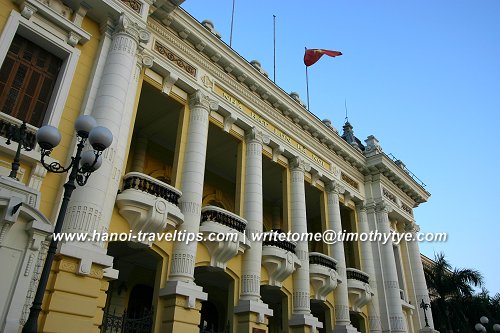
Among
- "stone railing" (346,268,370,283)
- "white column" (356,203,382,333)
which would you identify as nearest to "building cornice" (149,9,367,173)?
"white column" (356,203,382,333)

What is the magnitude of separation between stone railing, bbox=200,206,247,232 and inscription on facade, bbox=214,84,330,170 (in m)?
4.48

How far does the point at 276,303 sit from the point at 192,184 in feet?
→ 26.4

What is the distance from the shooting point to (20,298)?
7.79m

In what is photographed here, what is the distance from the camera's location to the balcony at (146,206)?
36.2ft

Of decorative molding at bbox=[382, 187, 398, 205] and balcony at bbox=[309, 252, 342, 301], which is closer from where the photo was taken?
balcony at bbox=[309, 252, 342, 301]

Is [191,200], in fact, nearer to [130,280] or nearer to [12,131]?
[130,280]

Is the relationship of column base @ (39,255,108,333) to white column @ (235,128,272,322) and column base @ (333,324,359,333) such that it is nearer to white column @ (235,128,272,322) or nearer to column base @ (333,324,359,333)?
white column @ (235,128,272,322)

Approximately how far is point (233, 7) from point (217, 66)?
13.8 ft

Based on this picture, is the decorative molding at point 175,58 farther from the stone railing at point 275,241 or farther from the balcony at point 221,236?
the stone railing at point 275,241

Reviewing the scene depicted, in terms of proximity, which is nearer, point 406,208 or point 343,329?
point 343,329

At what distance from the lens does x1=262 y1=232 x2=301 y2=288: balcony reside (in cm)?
1466

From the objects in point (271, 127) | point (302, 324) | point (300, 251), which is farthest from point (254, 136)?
point (302, 324)

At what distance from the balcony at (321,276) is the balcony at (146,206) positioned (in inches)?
268

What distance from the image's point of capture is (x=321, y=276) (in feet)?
53.8
